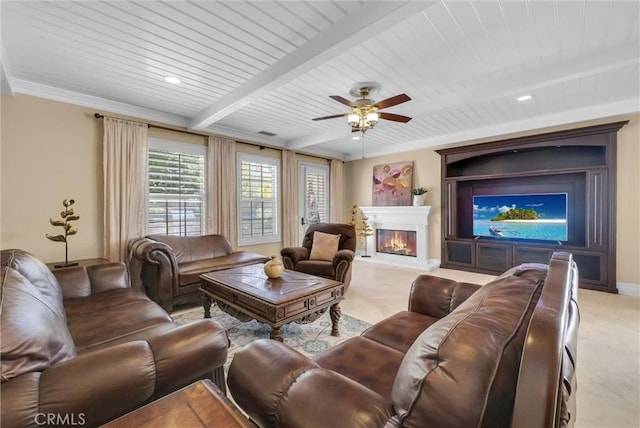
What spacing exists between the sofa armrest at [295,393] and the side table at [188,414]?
0.55ft

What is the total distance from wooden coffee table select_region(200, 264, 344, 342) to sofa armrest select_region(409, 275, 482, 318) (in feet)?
2.53

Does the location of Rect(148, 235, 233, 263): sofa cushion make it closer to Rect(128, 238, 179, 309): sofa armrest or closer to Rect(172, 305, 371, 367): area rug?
Rect(128, 238, 179, 309): sofa armrest

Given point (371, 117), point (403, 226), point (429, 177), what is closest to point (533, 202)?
point (429, 177)

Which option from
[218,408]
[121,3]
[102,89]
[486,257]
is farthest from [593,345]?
[102,89]

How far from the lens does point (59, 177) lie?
3184 mm

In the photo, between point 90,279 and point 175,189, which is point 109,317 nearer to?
point 90,279

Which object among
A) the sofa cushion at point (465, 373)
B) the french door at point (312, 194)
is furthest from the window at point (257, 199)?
the sofa cushion at point (465, 373)

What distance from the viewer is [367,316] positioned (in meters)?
2.95

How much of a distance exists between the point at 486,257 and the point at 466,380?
15.9ft

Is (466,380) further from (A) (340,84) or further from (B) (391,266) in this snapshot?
(B) (391,266)

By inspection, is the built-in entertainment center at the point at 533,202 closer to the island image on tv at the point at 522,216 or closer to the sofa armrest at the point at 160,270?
the island image on tv at the point at 522,216

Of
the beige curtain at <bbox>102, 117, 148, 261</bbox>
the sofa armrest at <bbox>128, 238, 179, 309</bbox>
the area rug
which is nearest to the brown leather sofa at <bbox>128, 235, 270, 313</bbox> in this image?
the sofa armrest at <bbox>128, 238, 179, 309</bbox>

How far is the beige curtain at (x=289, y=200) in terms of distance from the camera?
5.43m

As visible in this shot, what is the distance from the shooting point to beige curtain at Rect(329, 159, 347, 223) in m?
6.45
